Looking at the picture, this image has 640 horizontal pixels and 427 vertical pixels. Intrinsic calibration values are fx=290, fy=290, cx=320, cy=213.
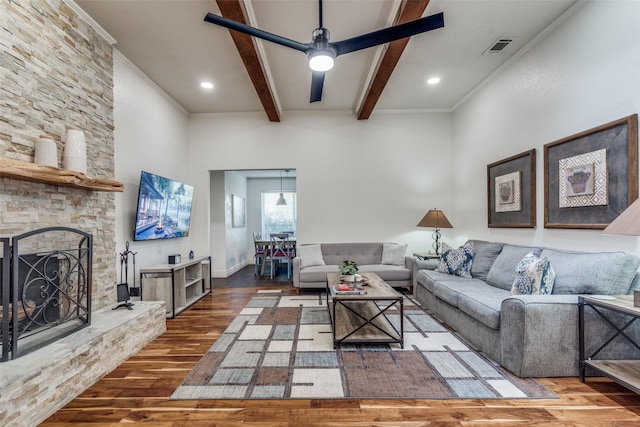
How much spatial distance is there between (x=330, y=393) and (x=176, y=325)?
2.17 meters

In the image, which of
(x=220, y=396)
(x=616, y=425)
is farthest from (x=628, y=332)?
(x=220, y=396)

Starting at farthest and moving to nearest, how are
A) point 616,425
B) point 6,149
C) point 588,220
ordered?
point 588,220, point 6,149, point 616,425

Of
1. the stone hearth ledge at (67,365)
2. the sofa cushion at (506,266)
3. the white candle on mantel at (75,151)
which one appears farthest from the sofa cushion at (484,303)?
the white candle on mantel at (75,151)

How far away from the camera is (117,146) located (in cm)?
334

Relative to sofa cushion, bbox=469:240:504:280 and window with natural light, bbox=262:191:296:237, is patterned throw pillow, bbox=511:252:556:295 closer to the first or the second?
sofa cushion, bbox=469:240:504:280

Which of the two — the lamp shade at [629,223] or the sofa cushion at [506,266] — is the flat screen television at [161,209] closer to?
the sofa cushion at [506,266]

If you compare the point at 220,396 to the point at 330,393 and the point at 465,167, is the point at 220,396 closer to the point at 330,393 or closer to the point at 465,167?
the point at 330,393

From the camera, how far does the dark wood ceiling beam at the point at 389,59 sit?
248cm

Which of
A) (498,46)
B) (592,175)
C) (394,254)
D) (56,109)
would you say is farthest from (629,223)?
(56,109)

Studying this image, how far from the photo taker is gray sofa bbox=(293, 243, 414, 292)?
14.8 ft

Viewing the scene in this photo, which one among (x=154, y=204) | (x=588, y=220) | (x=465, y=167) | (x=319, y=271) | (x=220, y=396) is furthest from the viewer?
(x=465, y=167)

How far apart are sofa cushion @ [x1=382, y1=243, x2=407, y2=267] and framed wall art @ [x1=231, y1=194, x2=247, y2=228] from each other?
377 centimetres

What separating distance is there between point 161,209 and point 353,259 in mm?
3075

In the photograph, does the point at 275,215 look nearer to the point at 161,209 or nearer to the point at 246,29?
the point at 161,209
